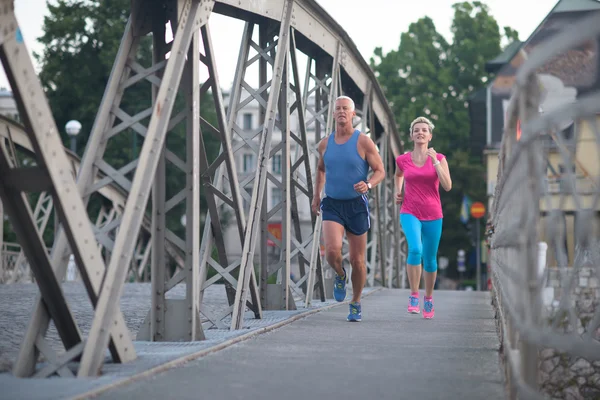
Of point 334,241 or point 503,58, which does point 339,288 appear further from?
point 503,58

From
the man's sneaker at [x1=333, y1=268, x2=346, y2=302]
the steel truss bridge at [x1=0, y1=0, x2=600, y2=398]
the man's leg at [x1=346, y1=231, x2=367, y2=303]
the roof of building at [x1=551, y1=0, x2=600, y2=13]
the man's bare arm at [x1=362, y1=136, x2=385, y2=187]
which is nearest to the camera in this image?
the steel truss bridge at [x1=0, y1=0, x2=600, y2=398]

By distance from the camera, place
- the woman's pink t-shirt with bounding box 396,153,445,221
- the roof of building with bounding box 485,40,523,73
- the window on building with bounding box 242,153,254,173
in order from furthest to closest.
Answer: the window on building with bounding box 242,153,254,173 → the roof of building with bounding box 485,40,523,73 → the woman's pink t-shirt with bounding box 396,153,445,221

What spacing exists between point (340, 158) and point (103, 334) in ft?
14.2

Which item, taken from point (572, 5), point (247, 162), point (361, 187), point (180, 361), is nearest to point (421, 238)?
point (361, 187)

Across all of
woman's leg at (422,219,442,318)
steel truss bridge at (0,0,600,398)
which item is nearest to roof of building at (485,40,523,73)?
steel truss bridge at (0,0,600,398)

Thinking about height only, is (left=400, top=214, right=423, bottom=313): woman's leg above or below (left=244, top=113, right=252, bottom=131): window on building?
below

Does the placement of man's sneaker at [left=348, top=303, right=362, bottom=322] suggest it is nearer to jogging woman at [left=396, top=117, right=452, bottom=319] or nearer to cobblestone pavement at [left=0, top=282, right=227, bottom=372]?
jogging woman at [left=396, top=117, right=452, bottom=319]

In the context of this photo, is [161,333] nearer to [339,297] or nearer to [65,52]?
[339,297]

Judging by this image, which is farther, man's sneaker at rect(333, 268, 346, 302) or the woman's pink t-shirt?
the woman's pink t-shirt

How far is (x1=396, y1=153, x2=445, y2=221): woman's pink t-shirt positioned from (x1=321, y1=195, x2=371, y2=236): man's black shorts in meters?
1.03

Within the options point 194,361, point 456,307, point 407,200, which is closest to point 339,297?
point 407,200

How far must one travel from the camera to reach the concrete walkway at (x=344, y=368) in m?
4.73

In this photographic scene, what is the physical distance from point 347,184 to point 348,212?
0.26 m

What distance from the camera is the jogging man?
928 cm
